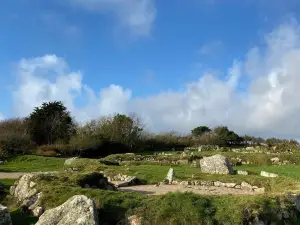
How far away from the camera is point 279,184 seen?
78.6ft

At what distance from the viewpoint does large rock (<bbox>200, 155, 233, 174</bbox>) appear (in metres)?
32.4

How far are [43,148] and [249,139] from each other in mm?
62826

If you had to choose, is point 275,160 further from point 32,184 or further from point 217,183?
point 32,184

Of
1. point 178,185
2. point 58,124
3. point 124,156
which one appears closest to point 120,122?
point 58,124

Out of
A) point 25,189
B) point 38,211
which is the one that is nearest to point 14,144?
point 25,189

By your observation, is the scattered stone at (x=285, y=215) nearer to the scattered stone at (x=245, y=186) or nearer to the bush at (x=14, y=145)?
the scattered stone at (x=245, y=186)

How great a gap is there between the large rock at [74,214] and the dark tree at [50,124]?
5981 cm

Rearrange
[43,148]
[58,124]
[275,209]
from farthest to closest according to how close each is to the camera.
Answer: [58,124] → [43,148] → [275,209]

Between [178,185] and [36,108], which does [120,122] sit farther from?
[178,185]

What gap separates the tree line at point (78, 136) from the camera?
217 ft

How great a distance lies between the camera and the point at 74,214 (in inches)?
579

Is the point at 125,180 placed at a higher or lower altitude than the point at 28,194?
higher

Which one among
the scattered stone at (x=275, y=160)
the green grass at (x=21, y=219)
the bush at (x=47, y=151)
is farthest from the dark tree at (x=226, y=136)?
the green grass at (x=21, y=219)

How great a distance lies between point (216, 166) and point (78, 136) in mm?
42878
